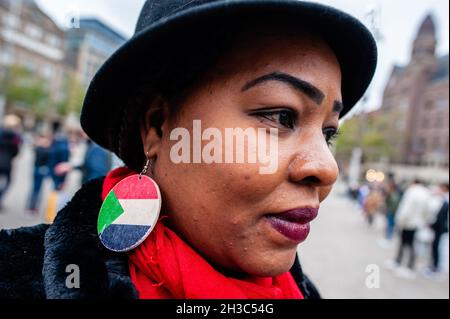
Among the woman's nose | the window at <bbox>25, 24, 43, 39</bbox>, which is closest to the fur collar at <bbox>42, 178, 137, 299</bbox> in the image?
the woman's nose

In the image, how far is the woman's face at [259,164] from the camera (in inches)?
30.9

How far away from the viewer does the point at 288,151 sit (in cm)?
80

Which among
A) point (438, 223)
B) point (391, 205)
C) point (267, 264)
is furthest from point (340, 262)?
point (267, 264)

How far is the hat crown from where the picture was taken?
817 mm

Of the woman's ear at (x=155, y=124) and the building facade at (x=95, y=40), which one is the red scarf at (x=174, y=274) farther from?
the building facade at (x=95, y=40)

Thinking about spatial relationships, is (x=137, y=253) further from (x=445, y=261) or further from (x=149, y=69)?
(x=445, y=261)

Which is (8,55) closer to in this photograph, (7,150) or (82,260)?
(7,150)

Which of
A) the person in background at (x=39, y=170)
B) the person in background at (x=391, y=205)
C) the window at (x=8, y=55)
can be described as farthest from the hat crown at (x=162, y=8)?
the person in background at (x=391, y=205)

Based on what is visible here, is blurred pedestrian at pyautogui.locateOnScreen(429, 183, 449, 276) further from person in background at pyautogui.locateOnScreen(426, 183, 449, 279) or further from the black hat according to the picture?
the black hat

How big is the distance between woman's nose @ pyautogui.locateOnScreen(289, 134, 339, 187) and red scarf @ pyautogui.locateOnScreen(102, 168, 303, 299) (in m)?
0.32

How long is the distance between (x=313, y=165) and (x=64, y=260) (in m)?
0.66

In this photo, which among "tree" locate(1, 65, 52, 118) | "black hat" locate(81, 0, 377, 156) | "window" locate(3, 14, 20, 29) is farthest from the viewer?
"tree" locate(1, 65, 52, 118)
